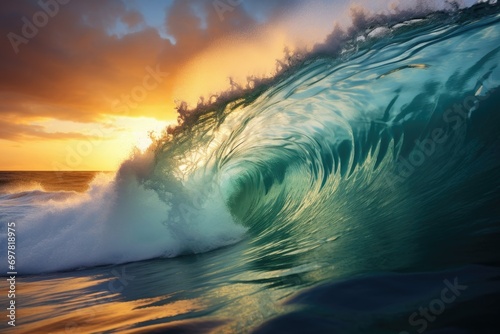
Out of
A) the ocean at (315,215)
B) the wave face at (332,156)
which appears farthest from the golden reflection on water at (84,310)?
the wave face at (332,156)

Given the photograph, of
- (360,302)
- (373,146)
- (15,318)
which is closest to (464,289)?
(360,302)

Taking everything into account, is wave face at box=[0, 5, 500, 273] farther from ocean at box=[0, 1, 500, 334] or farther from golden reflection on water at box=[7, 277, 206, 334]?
golden reflection on water at box=[7, 277, 206, 334]

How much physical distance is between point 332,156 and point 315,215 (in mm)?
2263

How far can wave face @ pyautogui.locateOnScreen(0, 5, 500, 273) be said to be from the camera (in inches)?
217

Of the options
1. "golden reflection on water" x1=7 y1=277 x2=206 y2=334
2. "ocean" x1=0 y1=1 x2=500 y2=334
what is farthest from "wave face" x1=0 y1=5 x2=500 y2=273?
"golden reflection on water" x1=7 y1=277 x2=206 y2=334

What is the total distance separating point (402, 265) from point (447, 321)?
0.94 m

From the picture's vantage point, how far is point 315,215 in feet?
20.1

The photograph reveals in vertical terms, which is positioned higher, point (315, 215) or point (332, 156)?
point (332, 156)

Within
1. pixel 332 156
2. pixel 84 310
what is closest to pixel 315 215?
pixel 332 156

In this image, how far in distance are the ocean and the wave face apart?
3 cm

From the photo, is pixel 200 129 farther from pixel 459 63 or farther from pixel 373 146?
pixel 459 63

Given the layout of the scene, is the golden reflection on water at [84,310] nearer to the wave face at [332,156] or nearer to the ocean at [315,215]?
the ocean at [315,215]

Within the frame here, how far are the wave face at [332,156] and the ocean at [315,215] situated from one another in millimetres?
32

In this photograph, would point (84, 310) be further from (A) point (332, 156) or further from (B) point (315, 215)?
(A) point (332, 156)
